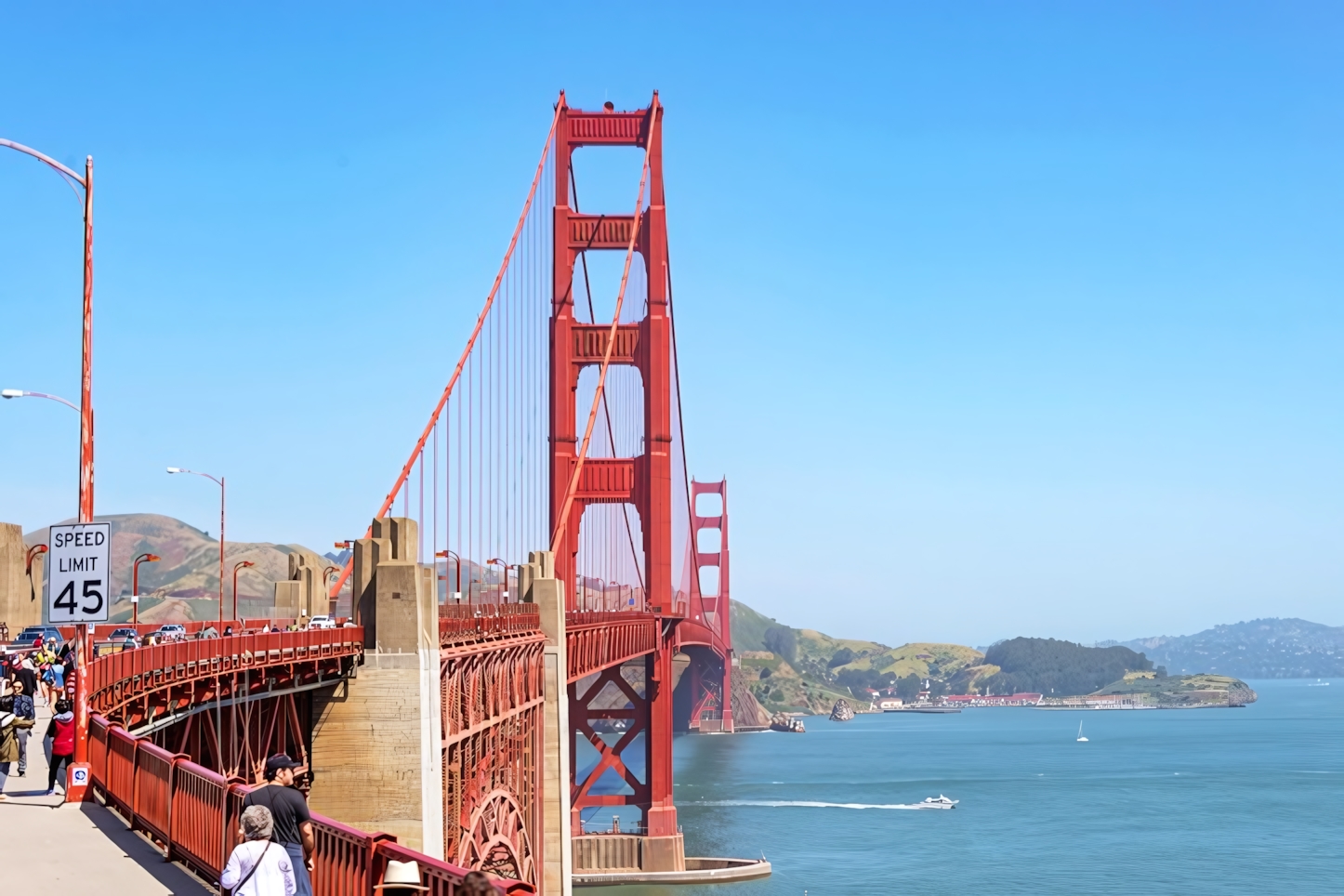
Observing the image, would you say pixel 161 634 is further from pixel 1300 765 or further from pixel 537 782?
pixel 1300 765

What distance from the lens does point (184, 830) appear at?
13242 millimetres

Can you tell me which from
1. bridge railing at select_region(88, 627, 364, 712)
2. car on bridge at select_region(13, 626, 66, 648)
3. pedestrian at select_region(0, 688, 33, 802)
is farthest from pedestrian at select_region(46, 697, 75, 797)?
car on bridge at select_region(13, 626, 66, 648)

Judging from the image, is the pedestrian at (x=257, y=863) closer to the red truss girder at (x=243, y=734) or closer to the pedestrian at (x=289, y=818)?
the pedestrian at (x=289, y=818)

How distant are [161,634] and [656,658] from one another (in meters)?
36.7

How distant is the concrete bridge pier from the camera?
91.9ft

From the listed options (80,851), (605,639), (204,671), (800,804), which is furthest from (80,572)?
(800,804)

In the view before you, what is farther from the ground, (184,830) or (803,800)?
(184,830)

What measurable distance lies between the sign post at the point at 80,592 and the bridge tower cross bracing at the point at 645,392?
46.3 metres

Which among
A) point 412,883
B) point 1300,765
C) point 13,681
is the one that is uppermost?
point 13,681

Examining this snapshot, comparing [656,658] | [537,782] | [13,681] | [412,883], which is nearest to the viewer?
[412,883]

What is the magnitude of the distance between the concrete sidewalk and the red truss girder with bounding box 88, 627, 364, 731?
5.27ft

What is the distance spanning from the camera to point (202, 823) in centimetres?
1280

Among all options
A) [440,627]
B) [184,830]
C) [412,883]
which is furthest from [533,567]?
[412,883]

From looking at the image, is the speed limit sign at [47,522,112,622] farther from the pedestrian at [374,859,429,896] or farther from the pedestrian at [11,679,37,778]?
the pedestrian at [374,859,429,896]
